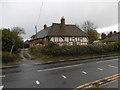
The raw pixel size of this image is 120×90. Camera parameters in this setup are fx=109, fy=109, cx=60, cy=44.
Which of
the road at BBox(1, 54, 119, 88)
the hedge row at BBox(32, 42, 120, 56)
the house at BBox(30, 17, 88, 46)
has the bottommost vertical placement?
the road at BBox(1, 54, 119, 88)

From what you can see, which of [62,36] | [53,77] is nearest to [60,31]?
[62,36]

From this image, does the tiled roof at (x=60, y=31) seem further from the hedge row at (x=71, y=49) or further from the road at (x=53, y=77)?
the road at (x=53, y=77)

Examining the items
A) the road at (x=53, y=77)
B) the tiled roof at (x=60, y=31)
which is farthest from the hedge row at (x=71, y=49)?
the road at (x=53, y=77)

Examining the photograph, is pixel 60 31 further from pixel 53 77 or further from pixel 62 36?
pixel 53 77

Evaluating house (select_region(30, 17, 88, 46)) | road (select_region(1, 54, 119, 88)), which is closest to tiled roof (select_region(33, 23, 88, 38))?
house (select_region(30, 17, 88, 46))

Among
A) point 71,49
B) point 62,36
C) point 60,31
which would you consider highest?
point 60,31

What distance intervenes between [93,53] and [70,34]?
28.2 ft

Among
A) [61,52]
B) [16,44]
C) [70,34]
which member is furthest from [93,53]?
[16,44]

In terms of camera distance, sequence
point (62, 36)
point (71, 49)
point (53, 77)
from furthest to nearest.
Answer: point (62, 36) → point (71, 49) → point (53, 77)

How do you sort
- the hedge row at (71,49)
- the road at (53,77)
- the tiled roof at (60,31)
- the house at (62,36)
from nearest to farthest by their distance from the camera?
1. the road at (53,77)
2. the hedge row at (71,49)
3. the house at (62,36)
4. the tiled roof at (60,31)

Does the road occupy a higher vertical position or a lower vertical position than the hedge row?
lower

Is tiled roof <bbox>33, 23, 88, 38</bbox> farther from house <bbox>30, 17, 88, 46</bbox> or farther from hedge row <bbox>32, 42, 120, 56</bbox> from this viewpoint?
hedge row <bbox>32, 42, 120, 56</bbox>

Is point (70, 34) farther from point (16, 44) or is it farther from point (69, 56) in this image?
point (16, 44)

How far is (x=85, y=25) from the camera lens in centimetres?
5091
